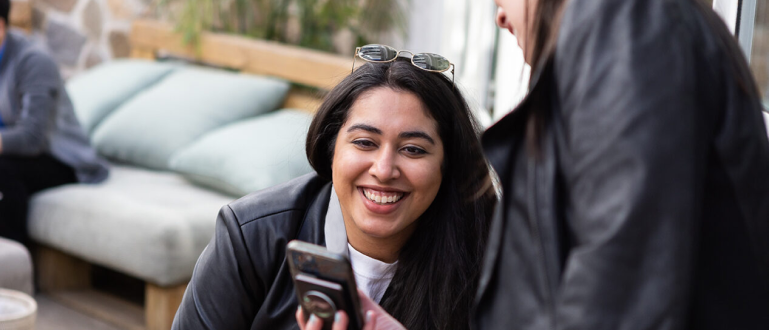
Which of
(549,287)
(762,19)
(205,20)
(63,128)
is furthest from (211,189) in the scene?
(549,287)

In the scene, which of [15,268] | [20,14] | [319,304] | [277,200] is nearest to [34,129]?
[15,268]

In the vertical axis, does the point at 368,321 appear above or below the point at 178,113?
above

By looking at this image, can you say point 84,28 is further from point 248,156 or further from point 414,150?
point 414,150

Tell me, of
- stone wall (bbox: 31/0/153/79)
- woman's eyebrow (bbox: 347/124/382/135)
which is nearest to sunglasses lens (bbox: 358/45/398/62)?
woman's eyebrow (bbox: 347/124/382/135)

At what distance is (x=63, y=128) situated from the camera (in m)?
3.24

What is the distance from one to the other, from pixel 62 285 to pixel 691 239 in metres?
2.99

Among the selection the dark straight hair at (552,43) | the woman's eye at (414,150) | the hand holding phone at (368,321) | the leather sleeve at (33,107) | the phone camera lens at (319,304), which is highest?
the dark straight hair at (552,43)

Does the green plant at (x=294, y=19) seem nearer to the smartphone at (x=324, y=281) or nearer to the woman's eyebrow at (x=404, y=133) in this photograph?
the woman's eyebrow at (x=404, y=133)

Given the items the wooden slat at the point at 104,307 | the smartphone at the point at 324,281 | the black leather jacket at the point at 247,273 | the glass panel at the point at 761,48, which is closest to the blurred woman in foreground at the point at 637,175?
the smartphone at the point at 324,281

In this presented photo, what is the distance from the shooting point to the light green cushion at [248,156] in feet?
9.31

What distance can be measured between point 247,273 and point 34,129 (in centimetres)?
200

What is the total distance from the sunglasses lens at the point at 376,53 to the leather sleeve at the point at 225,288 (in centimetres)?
39

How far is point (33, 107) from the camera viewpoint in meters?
3.12

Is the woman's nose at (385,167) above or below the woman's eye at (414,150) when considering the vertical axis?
below
